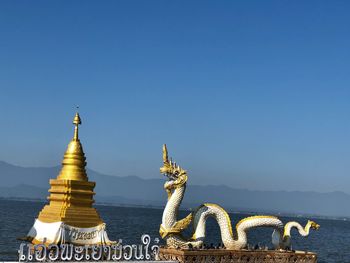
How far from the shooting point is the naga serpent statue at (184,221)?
43.0m

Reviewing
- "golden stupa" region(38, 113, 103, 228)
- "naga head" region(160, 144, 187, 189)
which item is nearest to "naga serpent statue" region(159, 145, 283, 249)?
"naga head" region(160, 144, 187, 189)

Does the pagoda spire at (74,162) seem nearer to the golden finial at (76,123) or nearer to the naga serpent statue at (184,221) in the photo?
the golden finial at (76,123)

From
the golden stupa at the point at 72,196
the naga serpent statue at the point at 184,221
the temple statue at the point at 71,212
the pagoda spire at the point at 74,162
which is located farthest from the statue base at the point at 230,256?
the pagoda spire at the point at 74,162

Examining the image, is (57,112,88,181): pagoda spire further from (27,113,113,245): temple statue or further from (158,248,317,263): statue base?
(158,248,317,263): statue base

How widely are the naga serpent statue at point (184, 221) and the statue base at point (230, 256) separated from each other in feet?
2.87

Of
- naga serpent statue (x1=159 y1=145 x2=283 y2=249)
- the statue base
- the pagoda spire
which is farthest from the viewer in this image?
naga serpent statue (x1=159 y1=145 x2=283 y2=249)

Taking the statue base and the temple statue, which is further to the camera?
the statue base

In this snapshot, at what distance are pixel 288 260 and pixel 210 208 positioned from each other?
7.71 metres

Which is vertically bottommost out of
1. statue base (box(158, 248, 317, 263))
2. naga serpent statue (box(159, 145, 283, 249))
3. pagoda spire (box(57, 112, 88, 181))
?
statue base (box(158, 248, 317, 263))

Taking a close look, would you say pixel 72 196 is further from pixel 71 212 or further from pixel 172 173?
pixel 172 173

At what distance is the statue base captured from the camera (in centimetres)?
4169

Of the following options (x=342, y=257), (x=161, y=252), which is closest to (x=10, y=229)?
(x=342, y=257)

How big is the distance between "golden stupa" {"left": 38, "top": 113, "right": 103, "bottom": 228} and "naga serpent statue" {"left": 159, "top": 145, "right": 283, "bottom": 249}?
5.64 metres

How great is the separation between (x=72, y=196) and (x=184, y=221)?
349 inches
